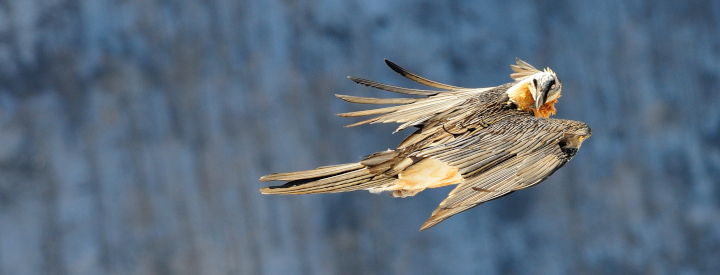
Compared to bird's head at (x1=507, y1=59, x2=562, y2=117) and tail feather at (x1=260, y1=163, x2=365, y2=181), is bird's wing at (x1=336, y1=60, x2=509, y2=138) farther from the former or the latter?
tail feather at (x1=260, y1=163, x2=365, y2=181)

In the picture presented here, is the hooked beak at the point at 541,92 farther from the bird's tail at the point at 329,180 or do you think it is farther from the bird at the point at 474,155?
the bird's tail at the point at 329,180

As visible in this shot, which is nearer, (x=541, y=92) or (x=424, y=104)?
(x=541, y=92)

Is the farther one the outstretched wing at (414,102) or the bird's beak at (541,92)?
the outstretched wing at (414,102)

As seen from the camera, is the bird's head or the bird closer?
the bird

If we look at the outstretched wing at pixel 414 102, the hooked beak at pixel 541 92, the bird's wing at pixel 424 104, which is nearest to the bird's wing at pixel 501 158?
the hooked beak at pixel 541 92

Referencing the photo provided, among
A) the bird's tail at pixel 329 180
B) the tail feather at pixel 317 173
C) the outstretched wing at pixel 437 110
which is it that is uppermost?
the outstretched wing at pixel 437 110

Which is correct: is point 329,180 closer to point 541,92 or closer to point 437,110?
Result: point 437,110

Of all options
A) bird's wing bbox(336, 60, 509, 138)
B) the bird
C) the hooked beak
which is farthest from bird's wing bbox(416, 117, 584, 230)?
bird's wing bbox(336, 60, 509, 138)

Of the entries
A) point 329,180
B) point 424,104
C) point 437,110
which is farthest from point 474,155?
point 424,104
